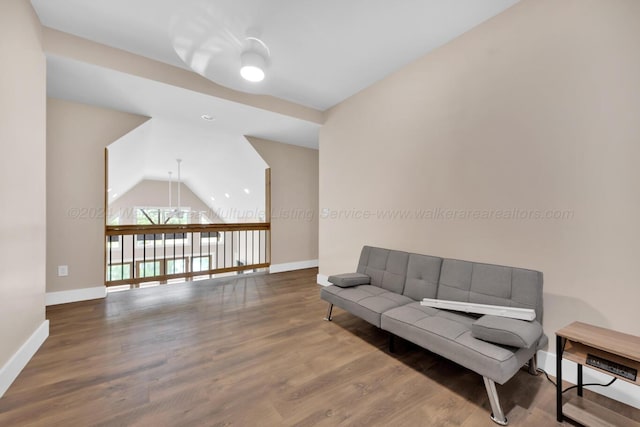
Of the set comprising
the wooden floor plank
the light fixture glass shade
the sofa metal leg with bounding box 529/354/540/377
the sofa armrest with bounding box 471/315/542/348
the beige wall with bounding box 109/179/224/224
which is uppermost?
the light fixture glass shade

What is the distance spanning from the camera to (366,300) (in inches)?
91.7

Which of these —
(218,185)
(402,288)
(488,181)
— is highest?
(218,185)

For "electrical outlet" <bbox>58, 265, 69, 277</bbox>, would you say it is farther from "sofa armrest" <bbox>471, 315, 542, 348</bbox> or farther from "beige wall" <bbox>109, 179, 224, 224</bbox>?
"beige wall" <bbox>109, 179, 224, 224</bbox>

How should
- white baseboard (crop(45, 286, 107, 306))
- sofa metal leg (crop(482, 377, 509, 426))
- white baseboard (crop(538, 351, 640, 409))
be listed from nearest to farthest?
sofa metal leg (crop(482, 377, 509, 426)) < white baseboard (crop(538, 351, 640, 409)) < white baseboard (crop(45, 286, 107, 306))

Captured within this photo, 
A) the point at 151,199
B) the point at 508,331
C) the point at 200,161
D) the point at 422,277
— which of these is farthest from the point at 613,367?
the point at 151,199

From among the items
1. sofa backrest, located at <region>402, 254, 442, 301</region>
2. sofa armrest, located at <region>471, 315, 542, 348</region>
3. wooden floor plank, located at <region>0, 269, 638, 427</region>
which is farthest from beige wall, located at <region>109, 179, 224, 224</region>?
sofa armrest, located at <region>471, 315, 542, 348</region>

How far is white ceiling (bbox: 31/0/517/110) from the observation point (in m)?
1.79

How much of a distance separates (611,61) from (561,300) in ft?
5.21

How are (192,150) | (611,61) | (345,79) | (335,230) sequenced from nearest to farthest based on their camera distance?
(611,61) → (345,79) → (335,230) → (192,150)

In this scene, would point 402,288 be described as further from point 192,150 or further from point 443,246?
point 192,150

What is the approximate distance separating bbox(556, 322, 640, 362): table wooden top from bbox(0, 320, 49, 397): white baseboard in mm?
3323

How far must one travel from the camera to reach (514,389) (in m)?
1.70

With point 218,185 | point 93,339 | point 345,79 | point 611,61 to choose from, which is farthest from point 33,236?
point 218,185

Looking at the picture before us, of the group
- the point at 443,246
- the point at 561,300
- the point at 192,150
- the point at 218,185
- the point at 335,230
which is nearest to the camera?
the point at 561,300
